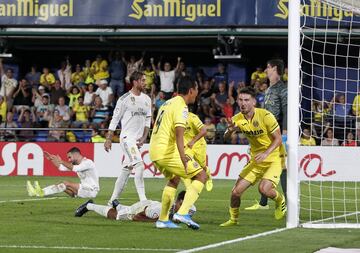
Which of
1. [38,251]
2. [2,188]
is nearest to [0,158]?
[2,188]

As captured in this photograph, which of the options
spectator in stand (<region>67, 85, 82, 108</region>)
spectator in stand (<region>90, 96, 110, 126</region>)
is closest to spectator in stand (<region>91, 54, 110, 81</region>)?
spectator in stand (<region>67, 85, 82, 108</region>)

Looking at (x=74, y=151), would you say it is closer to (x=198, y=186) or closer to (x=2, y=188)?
(x=2, y=188)

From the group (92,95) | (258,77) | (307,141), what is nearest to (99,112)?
(92,95)

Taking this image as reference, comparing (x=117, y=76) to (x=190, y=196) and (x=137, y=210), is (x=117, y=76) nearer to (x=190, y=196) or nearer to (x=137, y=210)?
(x=137, y=210)

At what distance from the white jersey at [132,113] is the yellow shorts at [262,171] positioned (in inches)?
136

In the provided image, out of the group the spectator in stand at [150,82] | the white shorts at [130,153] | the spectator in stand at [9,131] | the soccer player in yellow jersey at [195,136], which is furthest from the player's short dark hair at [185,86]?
the spectator in stand at [150,82]

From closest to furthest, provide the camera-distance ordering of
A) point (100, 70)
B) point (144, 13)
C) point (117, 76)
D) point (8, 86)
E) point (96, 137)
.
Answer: point (96, 137) < point (144, 13) < point (117, 76) < point (100, 70) < point (8, 86)

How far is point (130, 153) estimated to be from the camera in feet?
55.7

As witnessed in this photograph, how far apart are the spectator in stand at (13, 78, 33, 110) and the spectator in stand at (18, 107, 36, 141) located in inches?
19.6

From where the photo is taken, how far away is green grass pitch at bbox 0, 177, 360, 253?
11.0 meters

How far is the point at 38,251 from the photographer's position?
10664mm

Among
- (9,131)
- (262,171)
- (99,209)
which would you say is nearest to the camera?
(262,171)

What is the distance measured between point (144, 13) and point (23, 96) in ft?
16.3

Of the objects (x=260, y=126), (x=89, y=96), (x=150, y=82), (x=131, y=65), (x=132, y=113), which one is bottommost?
(x=260, y=126)
